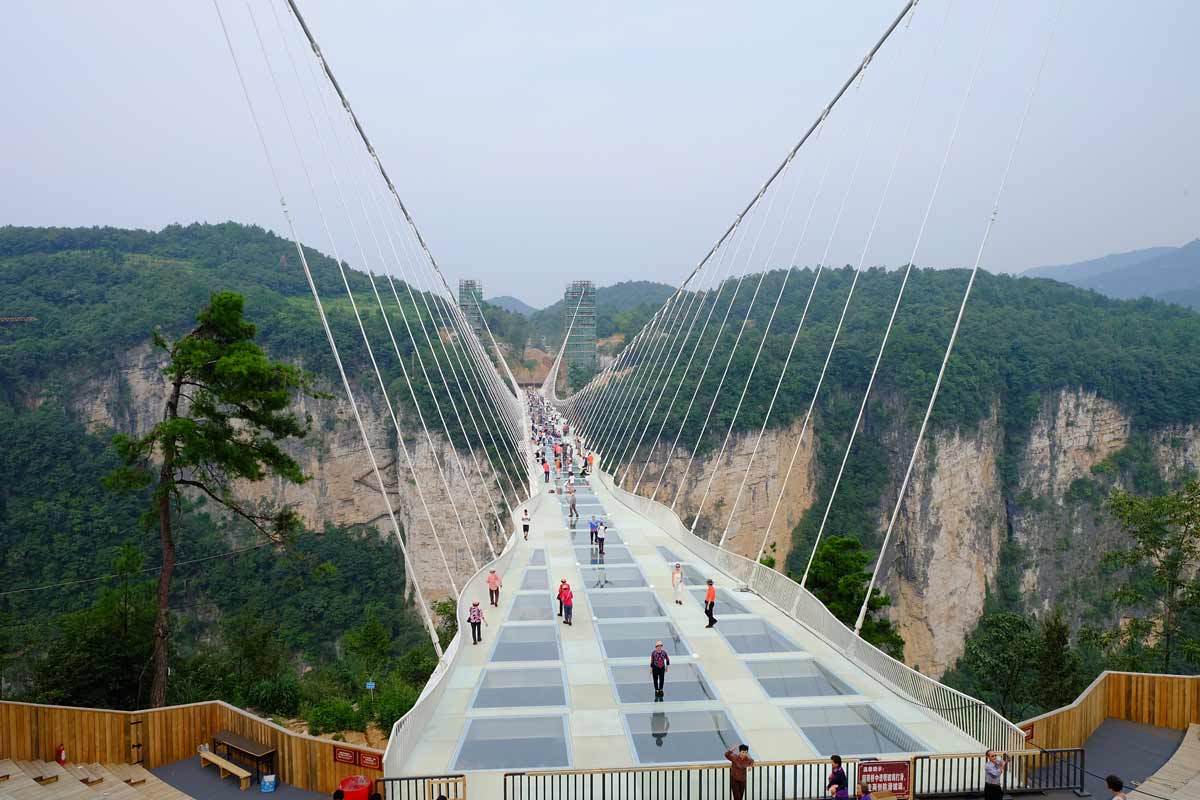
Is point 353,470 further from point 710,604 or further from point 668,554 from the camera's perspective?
point 710,604

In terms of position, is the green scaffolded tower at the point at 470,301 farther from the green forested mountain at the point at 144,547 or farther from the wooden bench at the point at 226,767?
the wooden bench at the point at 226,767

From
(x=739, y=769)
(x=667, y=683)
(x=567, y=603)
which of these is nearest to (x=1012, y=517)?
(x=567, y=603)

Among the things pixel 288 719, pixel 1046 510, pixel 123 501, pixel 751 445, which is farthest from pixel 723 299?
pixel 288 719

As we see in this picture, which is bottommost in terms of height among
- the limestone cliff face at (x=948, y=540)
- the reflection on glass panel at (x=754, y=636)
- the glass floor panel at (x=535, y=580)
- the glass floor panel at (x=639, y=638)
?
the limestone cliff face at (x=948, y=540)

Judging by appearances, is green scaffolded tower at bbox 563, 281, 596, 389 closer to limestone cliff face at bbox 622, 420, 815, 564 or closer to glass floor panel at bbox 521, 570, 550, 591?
limestone cliff face at bbox 622, 420, 815, 564

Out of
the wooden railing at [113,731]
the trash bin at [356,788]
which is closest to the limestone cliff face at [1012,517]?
the wooden railing at [113,731]

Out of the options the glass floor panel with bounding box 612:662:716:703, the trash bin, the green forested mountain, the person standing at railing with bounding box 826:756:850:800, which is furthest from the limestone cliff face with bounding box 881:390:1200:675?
the trash bin
